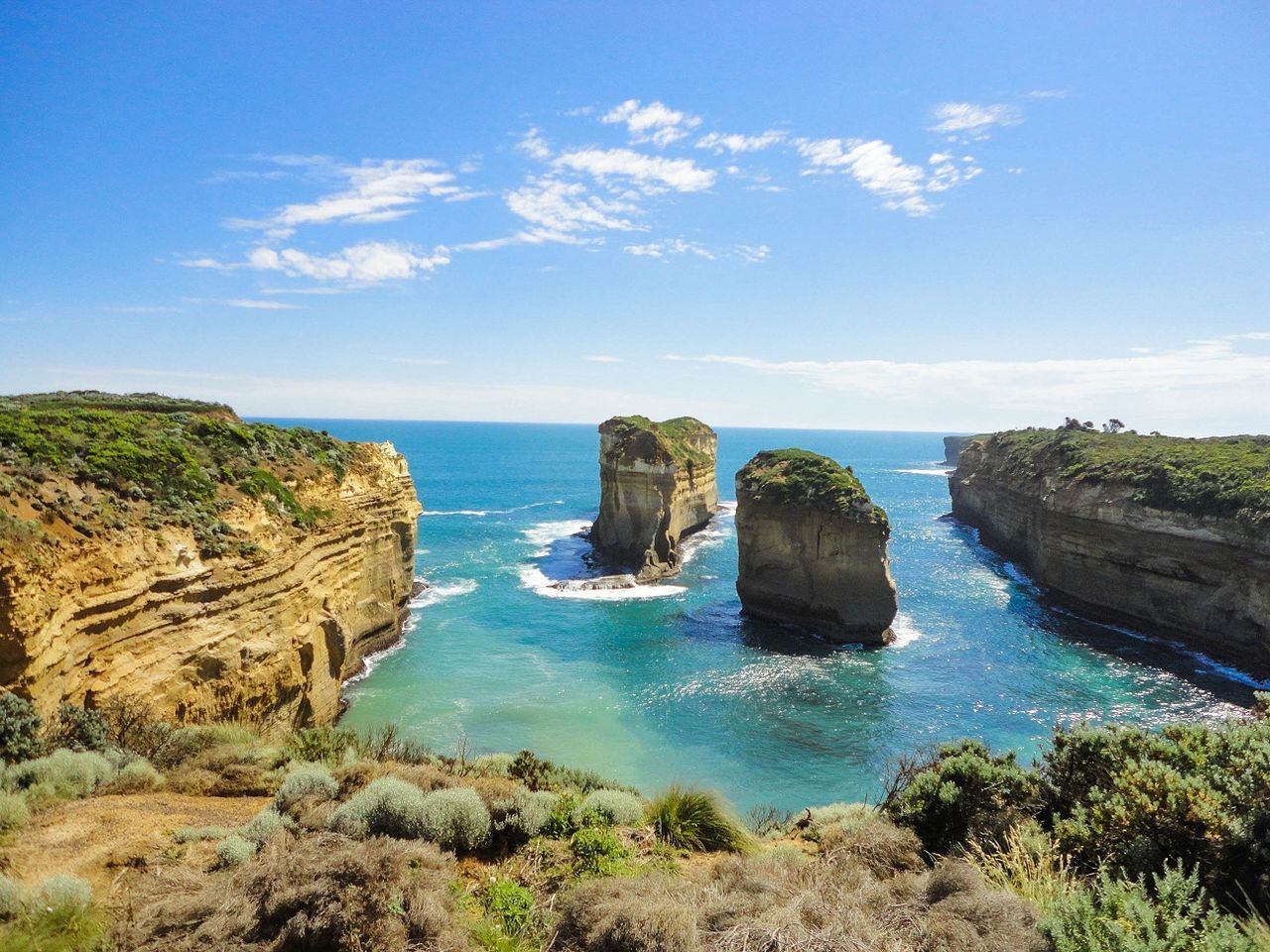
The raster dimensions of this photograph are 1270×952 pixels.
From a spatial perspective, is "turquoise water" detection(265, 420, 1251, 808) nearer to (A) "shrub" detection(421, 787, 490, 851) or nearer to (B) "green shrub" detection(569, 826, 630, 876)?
(B) "green shrub" detection(569, 826, 630, 876)

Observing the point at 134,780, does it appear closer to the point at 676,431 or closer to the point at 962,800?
the point at 962,800

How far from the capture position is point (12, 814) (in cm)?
744

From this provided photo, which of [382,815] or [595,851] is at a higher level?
[382,815]

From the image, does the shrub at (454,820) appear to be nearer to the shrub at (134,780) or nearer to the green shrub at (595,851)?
the green shrub at (595,851)

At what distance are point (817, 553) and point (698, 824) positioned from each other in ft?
83.7

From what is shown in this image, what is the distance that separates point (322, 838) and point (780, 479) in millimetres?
31122

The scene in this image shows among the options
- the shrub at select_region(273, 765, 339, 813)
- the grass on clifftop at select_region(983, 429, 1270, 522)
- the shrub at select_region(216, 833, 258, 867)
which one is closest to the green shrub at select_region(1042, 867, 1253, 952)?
the shrub at select_region(216, 833, 258, 867)

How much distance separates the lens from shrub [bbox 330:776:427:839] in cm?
732

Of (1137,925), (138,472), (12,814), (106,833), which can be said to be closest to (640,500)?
(138,472)

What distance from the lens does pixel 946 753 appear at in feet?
35.3

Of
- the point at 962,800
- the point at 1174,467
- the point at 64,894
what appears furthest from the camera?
the point at 1174,467

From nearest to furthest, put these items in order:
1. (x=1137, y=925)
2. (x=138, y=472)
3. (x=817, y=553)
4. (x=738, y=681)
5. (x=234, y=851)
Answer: (x=1137, y=925), (x=234, y=851), (x=138, y=472), (x=738, y=681), (x=817, y=553)

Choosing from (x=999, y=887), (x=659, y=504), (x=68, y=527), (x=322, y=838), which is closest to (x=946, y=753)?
(x=999, y=887)

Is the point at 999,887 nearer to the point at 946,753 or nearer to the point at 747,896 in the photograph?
the point at 747,896
